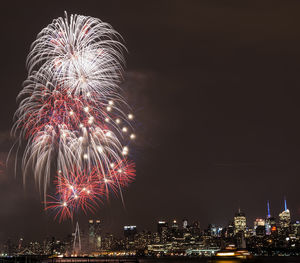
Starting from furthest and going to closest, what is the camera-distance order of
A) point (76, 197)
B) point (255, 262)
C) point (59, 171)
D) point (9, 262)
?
1. point (9, 262)
2. point (255, 262)
3. point (76, 197)
4. point (59, 171)

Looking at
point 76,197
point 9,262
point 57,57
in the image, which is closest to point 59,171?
point 76,197

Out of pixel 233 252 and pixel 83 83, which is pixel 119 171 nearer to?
pixel 83 83

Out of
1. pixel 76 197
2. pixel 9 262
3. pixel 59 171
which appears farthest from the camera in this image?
pixel 9 262

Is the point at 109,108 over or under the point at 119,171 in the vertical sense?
over

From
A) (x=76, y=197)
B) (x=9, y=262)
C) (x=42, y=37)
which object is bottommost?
(x=9, y=262)

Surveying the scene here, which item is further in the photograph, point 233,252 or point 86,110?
point 233,252

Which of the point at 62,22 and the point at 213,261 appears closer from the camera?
the point at 62,22

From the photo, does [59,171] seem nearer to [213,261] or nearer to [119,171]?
[119,171]

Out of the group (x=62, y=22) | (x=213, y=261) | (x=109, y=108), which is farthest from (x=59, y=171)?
(x=213, y=261)

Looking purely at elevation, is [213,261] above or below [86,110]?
below
